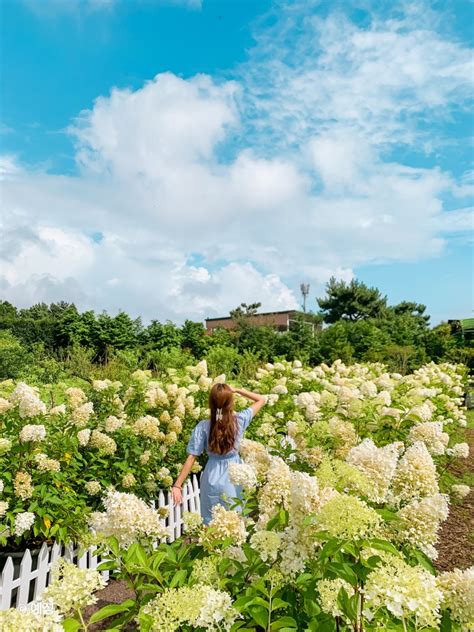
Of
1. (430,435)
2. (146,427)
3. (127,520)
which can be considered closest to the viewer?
(127,520)

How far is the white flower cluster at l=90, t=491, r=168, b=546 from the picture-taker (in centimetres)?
130

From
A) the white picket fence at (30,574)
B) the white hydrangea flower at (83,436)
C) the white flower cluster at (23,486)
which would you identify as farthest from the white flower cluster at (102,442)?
the white picket fence at (30,574)

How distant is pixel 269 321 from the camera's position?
21328 millimetres

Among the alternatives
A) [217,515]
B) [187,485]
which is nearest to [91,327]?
[187,485]

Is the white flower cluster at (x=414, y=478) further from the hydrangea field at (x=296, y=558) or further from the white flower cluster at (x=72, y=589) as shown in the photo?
the white flower cluster at (x=72, y=589)

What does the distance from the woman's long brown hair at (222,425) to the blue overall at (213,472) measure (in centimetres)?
5

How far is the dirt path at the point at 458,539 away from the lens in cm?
379

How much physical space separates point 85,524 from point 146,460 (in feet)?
2.45

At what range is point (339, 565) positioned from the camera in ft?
3.59

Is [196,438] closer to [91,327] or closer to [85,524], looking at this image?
[85,524]

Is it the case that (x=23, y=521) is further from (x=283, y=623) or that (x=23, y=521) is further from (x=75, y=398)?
(x=283, y=623)

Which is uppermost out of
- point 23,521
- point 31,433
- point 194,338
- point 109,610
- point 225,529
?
point 194,338

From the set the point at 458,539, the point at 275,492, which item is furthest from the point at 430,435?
the point at 458,539

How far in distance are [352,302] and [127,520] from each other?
29047mm
